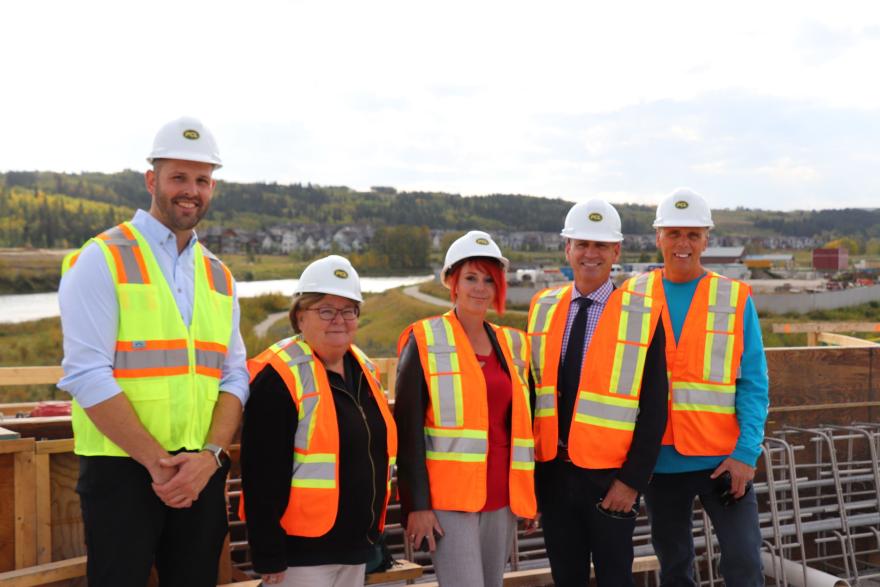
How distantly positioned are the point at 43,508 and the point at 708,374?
3.57 meters

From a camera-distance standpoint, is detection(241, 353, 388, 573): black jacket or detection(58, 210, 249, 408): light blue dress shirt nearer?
detection(58, 210, 249, 408): light blue dress shirt

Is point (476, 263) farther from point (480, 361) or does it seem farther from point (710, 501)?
point (710, 501)

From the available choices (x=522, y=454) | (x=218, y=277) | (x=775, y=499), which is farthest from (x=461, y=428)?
(x=775, y=499)

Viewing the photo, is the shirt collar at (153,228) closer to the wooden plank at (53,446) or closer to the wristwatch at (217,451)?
the wristwatch at (217,451)

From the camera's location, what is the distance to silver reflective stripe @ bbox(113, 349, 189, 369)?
315 cm

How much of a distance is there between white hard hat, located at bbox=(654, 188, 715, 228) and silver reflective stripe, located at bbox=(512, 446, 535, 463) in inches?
63.2

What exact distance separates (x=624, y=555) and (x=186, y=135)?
284 centimetres

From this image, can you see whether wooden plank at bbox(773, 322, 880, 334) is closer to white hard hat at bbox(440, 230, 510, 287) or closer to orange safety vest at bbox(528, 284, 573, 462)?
orange safety vest at bbox(528, 284, 573, 462)

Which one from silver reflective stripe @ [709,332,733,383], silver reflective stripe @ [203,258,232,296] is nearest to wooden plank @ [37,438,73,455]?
silver reflective stripe @ [203,258,232,296]

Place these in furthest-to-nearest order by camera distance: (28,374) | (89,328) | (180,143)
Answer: (28,374), (180,143), (89,328)

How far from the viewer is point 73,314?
121 inches

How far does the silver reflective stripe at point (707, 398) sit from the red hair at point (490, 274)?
1.24 m

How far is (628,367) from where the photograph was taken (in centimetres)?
413

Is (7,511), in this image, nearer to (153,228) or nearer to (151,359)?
(151,359)
